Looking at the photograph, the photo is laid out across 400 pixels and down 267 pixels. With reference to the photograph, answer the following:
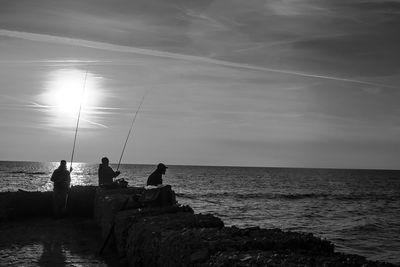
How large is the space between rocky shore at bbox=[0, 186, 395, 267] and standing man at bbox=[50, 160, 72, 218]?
3.35 metres

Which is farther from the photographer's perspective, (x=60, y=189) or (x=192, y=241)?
(x=60, y=189)

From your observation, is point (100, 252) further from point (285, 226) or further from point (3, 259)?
point (285, 226)

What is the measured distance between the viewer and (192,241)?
517 centimetres

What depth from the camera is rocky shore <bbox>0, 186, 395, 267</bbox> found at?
417 centimetres

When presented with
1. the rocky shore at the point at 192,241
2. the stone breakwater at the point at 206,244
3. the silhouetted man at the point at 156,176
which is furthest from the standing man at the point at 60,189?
the stone breakwater at the point at 206,244

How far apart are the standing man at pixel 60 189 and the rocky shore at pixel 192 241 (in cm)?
335

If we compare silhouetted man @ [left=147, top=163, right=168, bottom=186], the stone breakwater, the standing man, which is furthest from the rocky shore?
the standing man

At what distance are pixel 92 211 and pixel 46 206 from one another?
1.57 meters

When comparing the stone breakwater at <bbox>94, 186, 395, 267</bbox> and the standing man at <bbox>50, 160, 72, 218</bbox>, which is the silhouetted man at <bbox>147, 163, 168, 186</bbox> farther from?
the standing man at <bbox>50, 160, 72, 218</bbox>

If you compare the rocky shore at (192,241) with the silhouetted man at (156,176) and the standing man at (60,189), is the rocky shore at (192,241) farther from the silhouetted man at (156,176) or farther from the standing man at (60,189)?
the standing man at (60,189)

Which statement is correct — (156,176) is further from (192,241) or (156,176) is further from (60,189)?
(192,241)

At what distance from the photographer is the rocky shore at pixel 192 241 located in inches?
164

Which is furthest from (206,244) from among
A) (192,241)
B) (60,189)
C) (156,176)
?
(60,189)

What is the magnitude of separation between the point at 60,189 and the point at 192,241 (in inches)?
384
